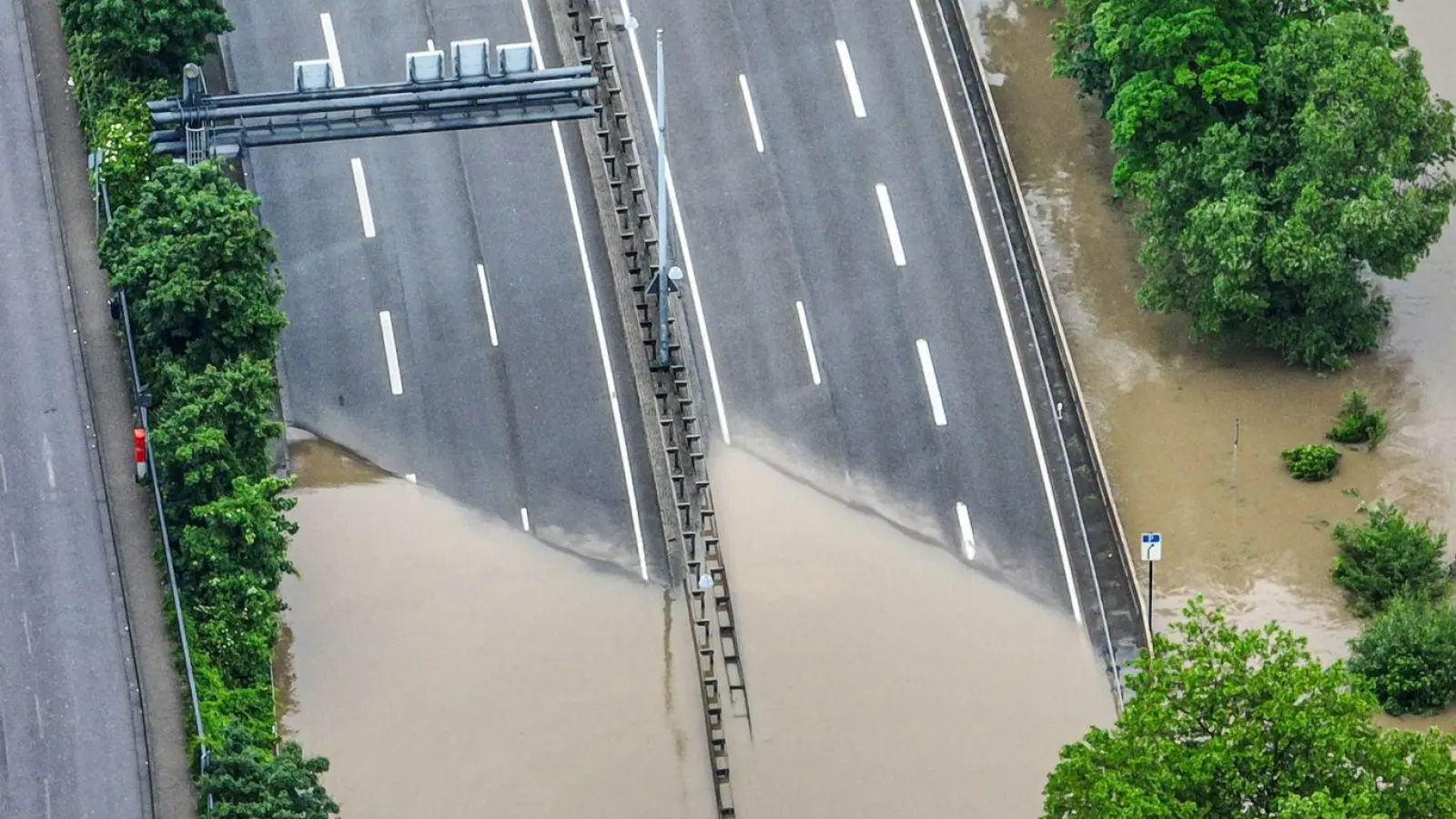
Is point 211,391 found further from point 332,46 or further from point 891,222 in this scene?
point 891,222

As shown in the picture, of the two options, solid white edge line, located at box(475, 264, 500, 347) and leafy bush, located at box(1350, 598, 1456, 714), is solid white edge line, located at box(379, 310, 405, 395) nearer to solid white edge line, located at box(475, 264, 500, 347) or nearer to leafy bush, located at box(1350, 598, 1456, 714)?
solid white edge line, located at box(475, 264, 500, 347)

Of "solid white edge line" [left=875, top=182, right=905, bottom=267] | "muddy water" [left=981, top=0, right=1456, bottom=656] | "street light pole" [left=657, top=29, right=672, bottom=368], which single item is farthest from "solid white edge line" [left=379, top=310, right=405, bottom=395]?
"muddy water" [left=981, top=0, right=1456, bottom=656]

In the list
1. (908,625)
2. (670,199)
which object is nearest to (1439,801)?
(908,625)

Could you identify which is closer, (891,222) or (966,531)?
(966,531)

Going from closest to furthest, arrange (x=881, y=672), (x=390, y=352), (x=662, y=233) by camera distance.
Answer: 1. (x=881, y=672)
2. (x=662, y=233)
3. (x=390, y=352)

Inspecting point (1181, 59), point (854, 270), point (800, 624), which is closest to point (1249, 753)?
point (800, 624)

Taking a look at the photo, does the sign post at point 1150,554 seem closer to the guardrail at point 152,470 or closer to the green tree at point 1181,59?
the green tree at point 1181,59
